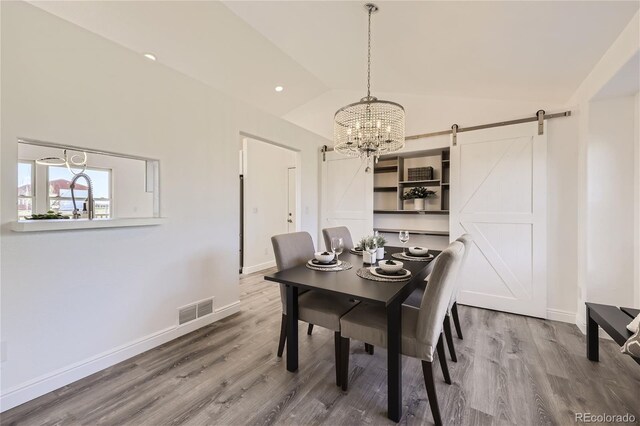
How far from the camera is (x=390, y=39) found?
236 centimetres

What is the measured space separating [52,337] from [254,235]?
3.22 meters

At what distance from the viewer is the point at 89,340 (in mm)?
1947

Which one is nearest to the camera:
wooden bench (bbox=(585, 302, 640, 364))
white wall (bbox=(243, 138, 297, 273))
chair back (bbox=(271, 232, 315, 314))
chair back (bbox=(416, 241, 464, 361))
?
chair back (bbox=(416, 241, 464, 361))

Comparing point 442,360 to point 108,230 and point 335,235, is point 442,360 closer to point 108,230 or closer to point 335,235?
point 335,235

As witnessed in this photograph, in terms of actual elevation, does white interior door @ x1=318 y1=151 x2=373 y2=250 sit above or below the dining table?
above

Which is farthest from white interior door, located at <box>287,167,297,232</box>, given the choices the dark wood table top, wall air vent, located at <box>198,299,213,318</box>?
the dark wood table top

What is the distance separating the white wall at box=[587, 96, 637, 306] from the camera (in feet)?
7.73

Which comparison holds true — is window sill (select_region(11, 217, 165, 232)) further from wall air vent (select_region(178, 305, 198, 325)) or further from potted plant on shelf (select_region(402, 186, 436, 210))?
potted plant on shelf (select_region(402, 186, 436, 210))

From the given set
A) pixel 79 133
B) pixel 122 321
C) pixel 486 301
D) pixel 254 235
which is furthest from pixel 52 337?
pixel 486 301

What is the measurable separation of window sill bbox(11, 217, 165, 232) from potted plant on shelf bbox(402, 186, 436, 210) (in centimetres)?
315

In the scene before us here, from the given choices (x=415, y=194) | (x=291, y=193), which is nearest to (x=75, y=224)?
(x=415, y=194)

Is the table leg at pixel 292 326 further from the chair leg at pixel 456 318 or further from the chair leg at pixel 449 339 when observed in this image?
the chair leg at pixel 456 318

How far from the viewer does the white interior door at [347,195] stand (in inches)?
164

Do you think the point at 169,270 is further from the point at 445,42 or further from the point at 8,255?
the point at 445,42
